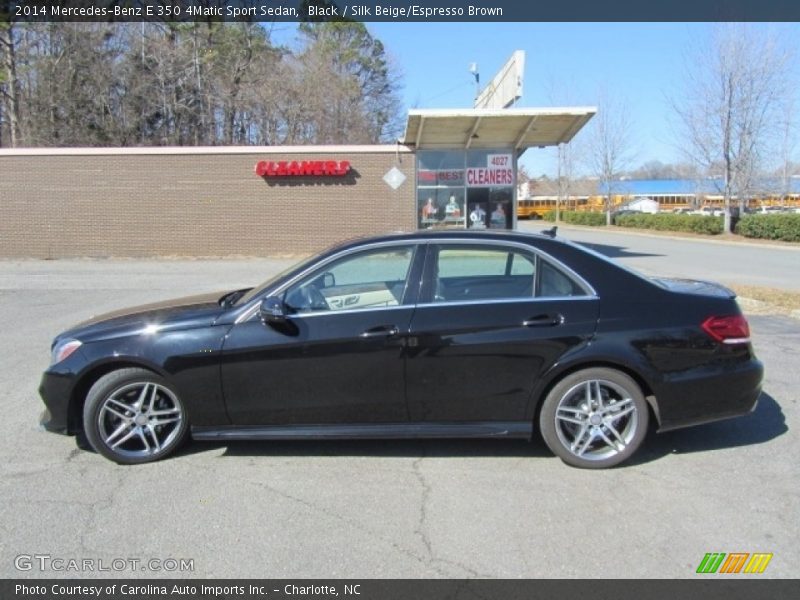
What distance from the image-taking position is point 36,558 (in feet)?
9.70

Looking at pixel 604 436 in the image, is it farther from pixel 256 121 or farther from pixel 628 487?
pixel 256 121

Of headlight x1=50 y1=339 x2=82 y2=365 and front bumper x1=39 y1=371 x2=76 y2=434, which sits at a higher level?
headlight x1=50 y1=339 x2=82 y2=365

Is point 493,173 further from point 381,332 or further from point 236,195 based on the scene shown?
point 381,332

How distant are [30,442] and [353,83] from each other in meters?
34.2

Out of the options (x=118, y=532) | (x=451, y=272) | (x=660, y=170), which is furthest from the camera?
(x=660, y=170)

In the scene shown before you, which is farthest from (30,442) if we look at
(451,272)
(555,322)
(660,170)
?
(660,170)

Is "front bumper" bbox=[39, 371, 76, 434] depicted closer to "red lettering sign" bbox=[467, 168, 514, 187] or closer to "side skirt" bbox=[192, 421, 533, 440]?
"side skirt" bbox=[192, 421, 533, 440]

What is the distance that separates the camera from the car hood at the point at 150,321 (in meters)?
4.01

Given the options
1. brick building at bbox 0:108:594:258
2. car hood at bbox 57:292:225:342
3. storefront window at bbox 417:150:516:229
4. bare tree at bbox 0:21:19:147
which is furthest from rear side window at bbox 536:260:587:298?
bare tree at bbox 0:21:19:147

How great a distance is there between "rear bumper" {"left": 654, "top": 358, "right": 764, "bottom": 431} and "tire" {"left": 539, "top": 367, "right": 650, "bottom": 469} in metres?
0.15

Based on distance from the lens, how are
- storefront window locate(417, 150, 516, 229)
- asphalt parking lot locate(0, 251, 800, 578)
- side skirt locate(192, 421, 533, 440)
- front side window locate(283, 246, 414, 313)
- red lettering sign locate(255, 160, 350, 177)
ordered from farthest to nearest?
storefront window locate(417, 150, 516, 229)
red lettering sign locate(255, 160, 350, 177)
front side window locate(283, 246, 414, 313)
side skirt locate(192, 421, 533, 440)
asphalt parking lot locate(0, 251, 800, 578)

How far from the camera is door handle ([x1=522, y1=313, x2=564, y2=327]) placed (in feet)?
12.7

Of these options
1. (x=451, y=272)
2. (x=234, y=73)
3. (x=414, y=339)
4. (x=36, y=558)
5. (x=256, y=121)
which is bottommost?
(x=36, y=558)

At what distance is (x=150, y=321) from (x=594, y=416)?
3.00m
